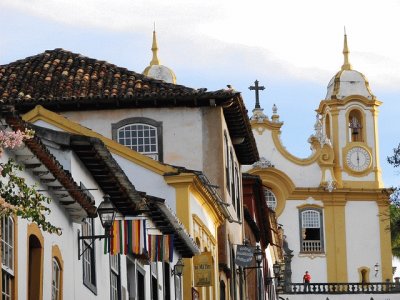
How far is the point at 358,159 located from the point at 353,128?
2.06 meters

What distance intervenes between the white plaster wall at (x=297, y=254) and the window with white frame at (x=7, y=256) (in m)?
64.8

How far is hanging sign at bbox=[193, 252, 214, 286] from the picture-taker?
29.5m

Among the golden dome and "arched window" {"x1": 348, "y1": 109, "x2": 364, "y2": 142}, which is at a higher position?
the golden dome

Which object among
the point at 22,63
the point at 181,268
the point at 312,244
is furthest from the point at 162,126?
the point at 312,244

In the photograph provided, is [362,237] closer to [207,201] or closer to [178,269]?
[207,201]

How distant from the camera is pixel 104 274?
21.8m

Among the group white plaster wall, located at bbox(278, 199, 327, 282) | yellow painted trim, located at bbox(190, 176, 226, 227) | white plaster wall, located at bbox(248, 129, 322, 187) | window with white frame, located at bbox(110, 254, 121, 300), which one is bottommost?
Answer: window with white frame, located at bbox(110, 254, 121, 300)

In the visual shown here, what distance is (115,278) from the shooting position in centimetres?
2264

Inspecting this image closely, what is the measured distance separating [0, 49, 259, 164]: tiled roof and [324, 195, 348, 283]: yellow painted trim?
44.5 meters

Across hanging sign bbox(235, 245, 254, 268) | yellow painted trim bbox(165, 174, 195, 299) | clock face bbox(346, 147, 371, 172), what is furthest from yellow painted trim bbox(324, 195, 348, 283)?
yellow painted trim bbox(165, 174, 195, 299)

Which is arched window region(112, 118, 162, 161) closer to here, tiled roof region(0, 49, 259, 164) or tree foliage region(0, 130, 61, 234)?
tiled roof region(0, 49, 259, 164)

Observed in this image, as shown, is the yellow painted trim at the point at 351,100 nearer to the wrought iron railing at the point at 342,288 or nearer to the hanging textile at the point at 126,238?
the wrought iron railing at the point at 342,288

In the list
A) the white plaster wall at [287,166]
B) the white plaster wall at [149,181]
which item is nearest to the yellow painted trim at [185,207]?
the white plaster wall at [149,181]

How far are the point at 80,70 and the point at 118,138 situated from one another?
7.57 ft
